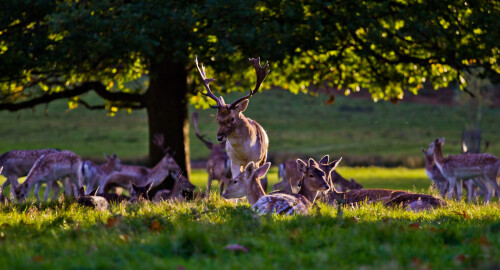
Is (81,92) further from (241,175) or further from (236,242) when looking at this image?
(236,242)

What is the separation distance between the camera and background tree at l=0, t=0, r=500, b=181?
537 inches

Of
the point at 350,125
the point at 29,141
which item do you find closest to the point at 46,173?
the point at 29,141

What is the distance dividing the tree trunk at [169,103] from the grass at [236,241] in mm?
8952

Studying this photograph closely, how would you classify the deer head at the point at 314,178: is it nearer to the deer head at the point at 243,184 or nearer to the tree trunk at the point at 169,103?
the deer head at the point at 243,184

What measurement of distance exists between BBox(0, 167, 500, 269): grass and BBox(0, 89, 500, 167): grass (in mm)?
27108

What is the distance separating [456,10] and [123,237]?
11.8 metres

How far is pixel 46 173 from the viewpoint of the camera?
45.8 feet

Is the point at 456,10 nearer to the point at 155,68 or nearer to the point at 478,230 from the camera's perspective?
the point at 155,68

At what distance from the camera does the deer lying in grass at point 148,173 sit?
16172 millimetres

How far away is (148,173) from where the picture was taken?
1659cm

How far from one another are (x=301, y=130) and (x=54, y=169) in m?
42.1

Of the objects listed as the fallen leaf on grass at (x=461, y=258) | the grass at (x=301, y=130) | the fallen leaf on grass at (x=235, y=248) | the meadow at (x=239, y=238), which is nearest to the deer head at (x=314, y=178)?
the meadow at (x=239, y=238)

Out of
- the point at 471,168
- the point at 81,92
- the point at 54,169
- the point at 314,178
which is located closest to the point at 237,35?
the point at 54,169


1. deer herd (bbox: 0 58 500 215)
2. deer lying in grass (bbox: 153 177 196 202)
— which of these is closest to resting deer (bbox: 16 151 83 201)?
deer herd (bbox: 0 58 500 215)
